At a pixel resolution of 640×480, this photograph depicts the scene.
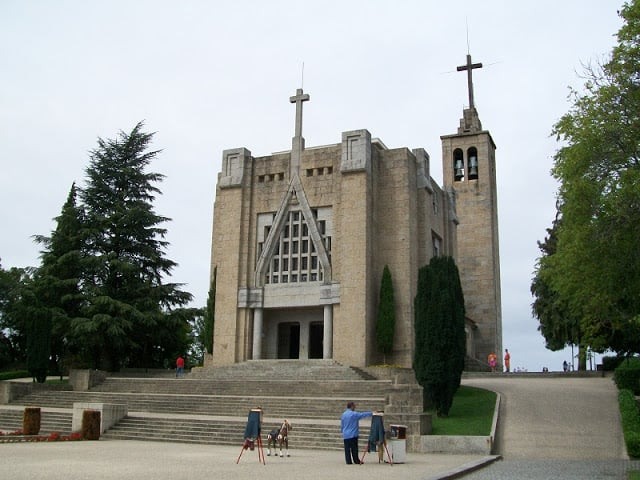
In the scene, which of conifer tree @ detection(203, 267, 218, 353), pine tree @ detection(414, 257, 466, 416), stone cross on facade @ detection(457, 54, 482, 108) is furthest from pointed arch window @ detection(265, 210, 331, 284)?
stone cross on facade @ detection(457, 54, 482, 108)

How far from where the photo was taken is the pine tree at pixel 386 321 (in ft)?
96.0

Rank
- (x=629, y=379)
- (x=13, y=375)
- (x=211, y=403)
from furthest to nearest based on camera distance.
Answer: (x=13, y=375) → (x=211, y=403) → (x=629, y=379)

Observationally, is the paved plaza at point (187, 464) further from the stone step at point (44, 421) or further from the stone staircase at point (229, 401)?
the stone step at point (44, 421)

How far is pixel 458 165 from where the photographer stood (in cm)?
4900

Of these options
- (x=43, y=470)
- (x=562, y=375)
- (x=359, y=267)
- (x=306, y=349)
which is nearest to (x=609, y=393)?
(x=562, y=375)

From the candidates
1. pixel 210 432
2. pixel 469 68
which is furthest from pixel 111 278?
pixel 469 68

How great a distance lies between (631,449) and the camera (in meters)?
14.8

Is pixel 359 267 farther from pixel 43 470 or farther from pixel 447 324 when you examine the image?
pixel 43 470

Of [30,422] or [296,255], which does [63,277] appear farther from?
[30,422]

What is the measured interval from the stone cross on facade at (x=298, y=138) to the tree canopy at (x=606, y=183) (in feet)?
48.7

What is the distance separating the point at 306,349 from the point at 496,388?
968 centimetres

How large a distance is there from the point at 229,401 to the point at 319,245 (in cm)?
1042

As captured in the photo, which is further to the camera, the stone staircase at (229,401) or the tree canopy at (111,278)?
the tree canopy at (111,278)

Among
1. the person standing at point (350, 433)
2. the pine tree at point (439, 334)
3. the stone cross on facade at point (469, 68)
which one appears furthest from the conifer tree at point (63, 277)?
the stone cross on facade at point (469, 68)
